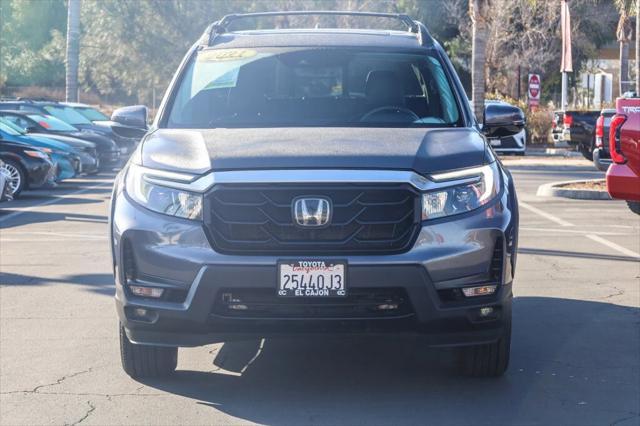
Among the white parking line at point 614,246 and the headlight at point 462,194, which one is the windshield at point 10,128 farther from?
the headlight at point 462,194

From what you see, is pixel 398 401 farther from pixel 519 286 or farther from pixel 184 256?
pixel 519 286

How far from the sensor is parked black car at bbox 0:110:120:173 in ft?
79.7

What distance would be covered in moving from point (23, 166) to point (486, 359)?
1476 centimetres

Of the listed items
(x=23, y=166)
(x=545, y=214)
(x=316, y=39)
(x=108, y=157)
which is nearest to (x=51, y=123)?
(x=108, y=157)

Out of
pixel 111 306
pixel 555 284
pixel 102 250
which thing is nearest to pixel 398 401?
pixel 111 306

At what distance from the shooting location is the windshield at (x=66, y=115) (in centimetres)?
2817

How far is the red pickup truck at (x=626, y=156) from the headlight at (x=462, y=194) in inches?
219

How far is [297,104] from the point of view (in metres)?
7.41

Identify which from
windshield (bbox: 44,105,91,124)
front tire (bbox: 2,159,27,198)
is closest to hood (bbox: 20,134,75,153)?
front tire (bbox: 2,159,27,198)

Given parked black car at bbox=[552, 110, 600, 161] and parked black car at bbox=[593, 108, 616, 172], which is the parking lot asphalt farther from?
parked black car at bbox=[552, 110, 600, 161]

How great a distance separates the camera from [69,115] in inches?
1129

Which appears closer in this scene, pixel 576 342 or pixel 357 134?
pixel 357 134

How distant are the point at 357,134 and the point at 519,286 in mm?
4027

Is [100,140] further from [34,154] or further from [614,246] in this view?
[614,246]
